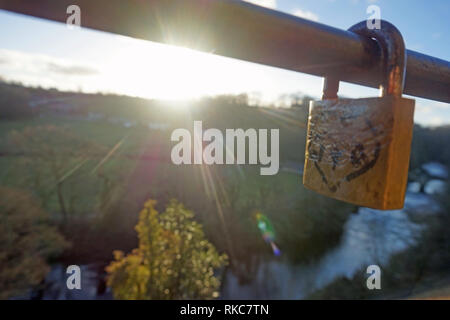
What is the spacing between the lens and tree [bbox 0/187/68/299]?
308 inches

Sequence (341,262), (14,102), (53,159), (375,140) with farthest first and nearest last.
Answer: (341,262)
(53,159)
(14,102)
(375,140)

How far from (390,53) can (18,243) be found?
11293 millimetres

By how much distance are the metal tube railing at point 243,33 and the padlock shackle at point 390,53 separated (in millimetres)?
15

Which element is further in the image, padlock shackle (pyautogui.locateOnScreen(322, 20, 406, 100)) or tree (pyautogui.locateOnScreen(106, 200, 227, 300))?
tree (pyautogui.locateOnScreen(106, 200, 227, 300))

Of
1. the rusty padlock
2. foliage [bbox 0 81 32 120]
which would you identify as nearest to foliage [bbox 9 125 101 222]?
foliage [bbox 0 81 32 120]

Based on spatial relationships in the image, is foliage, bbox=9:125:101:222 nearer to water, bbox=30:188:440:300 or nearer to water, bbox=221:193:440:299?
water, bbox=30:188:440:300

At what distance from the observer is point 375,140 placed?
50 centimetres

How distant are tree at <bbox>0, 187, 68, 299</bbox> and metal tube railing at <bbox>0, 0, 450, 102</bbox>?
10.2 metres

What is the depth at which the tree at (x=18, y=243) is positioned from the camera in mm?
7820

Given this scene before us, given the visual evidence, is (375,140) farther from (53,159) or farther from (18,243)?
(53,159)

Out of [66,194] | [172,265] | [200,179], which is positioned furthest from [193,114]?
[172,265]

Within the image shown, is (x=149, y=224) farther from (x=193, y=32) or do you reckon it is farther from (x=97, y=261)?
(x=97, y=261)

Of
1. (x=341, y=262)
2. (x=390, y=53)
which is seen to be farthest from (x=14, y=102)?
(x=341, y=262)

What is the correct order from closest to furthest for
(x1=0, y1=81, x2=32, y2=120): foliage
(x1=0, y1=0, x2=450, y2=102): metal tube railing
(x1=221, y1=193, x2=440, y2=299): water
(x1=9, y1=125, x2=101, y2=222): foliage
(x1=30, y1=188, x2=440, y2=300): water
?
1. (x1=0, y1=0, x2=450, y2=102): metal tube railing
2. (x1=0, y1=81, x2=32, y2=120): foliage
3. (x1=30, y1=188, x2=440, y2=300): water
4. (x1=9, y1=125, x2=101, y2=222): foliage
5. (x1=221, y1=193, x2=440, y2=299): water
